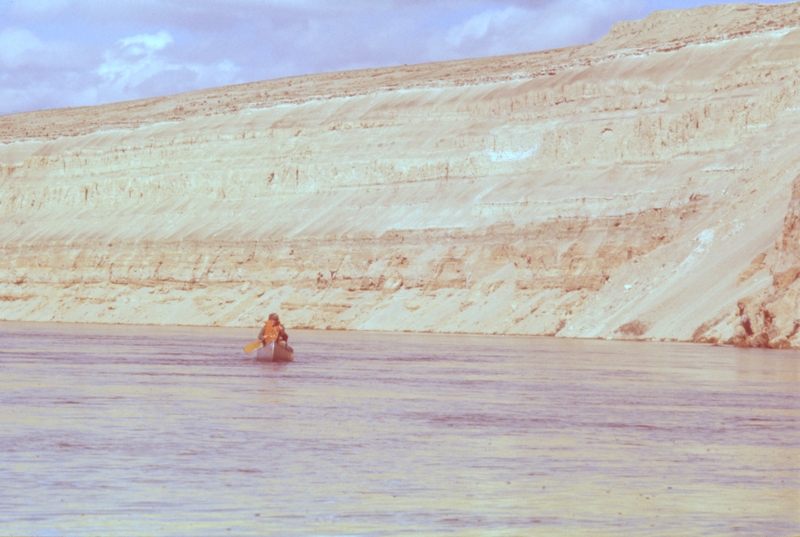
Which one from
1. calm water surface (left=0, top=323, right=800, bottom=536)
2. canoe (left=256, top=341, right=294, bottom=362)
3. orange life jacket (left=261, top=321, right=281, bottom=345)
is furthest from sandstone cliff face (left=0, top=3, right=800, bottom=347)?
calm water surface (left=0, top=323, right=800, bottom=536)

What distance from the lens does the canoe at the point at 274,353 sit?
41.5 m

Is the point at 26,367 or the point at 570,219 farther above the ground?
the point at 570,219

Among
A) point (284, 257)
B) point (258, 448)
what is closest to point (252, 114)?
point (284, 257)

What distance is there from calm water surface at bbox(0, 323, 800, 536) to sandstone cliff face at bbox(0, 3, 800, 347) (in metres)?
21.1

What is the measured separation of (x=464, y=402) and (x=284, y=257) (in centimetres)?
5695

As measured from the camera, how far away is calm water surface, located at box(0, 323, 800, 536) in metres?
14.0

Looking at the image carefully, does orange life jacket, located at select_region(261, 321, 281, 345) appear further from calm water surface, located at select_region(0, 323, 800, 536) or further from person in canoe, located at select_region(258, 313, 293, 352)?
calm water surface, located at select_region(0, 323, 800, 536)

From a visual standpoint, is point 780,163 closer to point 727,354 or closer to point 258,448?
point 727,354

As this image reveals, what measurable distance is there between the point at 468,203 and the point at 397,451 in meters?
60.1

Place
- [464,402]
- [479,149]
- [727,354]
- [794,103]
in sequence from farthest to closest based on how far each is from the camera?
[479,149] < [794,103] < [727,354] < [464,402]

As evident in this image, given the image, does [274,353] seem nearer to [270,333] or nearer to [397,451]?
[270,333]

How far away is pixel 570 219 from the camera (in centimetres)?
Result: 7194

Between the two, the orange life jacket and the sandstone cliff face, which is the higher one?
the sandstone cliff face

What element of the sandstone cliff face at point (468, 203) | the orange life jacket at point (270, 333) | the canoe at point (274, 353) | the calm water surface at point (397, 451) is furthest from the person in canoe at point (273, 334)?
the sandstone cliff face at point (468, 203)
